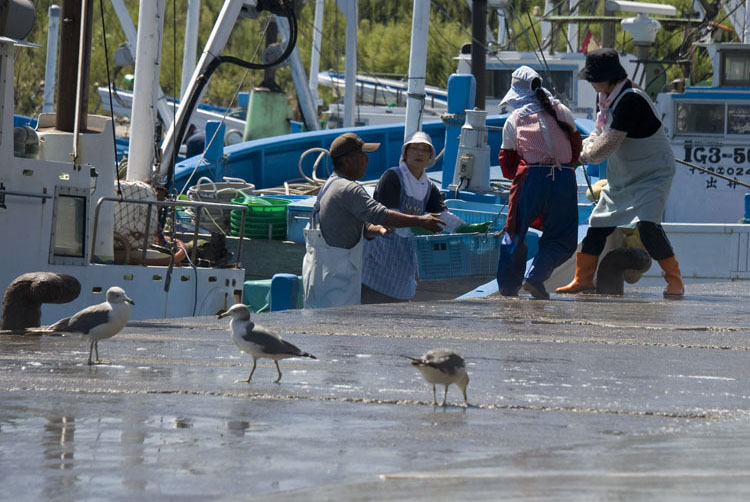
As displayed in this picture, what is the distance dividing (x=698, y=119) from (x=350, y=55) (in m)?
10.6

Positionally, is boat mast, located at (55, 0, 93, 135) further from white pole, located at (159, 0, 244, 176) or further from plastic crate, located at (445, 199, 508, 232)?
plastic crate, located at (445, 199, 508, 232)

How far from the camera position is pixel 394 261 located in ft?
29.0

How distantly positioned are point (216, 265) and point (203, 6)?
132ft

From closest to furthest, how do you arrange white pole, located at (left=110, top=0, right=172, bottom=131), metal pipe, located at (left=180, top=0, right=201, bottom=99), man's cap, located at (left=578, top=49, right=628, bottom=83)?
man's cap, located at (left=578, top=49, right=628, bottom=83) < white pole, located at (left=110, top=0, right=172, bottom=131) < metal pipe, located at (left=180, top=0, right=201, bottom=99)

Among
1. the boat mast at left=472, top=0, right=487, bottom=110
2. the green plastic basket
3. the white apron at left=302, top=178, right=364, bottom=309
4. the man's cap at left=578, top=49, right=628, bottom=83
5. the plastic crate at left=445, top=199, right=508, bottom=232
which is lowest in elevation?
the white apron at left=302, top=178, right=364, bottom=309

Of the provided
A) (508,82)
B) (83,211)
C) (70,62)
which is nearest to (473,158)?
(70,62)

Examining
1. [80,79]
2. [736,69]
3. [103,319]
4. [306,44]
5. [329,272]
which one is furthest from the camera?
[306,44]

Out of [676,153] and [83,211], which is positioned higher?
[676,153]

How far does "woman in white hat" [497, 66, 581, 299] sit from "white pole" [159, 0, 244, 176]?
714 cm

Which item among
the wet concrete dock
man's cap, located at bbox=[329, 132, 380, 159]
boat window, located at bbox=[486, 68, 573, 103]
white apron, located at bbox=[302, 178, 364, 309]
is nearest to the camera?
the wet concrete dock

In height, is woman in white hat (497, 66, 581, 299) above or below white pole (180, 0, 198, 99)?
below

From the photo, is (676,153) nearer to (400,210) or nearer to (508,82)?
(508,82)

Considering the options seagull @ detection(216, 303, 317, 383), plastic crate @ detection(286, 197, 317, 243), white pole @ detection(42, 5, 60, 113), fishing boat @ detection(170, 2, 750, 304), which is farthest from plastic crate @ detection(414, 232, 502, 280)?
white pole @ detection(42, 5, 60, 113)

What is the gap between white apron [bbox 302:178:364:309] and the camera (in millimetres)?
8477
